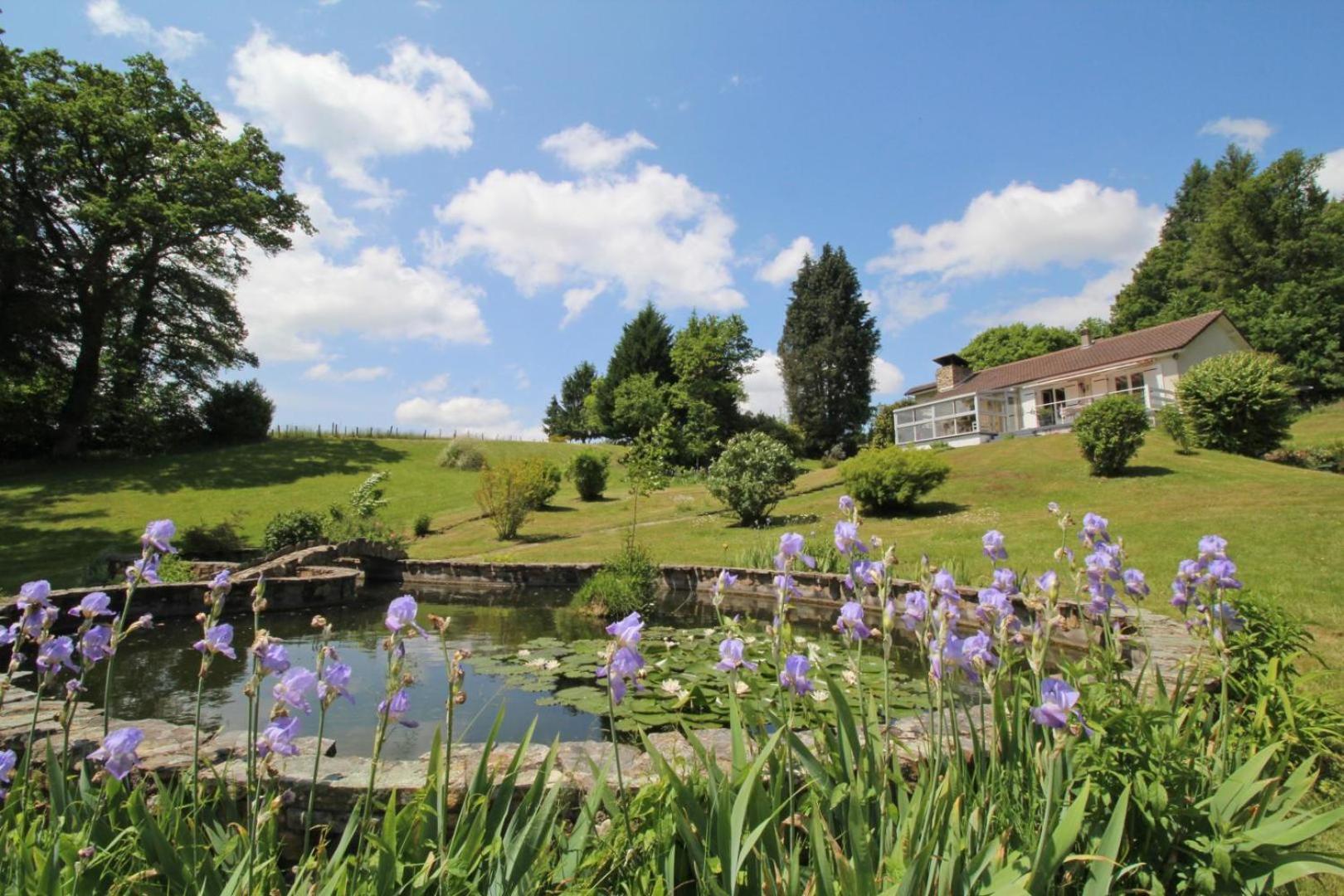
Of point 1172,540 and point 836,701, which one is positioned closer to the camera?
point 836,701

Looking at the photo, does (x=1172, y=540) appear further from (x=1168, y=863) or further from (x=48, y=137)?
(x=48, y=137)

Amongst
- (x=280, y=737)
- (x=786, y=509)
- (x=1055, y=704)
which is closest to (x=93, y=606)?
(x=280, y=737)

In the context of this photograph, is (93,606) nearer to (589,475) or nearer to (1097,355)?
(589,475)

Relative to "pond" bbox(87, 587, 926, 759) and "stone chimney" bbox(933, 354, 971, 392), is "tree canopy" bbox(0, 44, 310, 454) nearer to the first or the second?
"pond" bbox(87, 587, 926, 759)

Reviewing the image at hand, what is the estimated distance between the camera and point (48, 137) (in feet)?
75.7

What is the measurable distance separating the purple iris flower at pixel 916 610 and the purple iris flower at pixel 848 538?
0.21 meters

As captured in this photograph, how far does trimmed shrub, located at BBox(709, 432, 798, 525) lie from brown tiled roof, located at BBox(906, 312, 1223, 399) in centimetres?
1896

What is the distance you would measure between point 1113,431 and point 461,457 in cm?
2496

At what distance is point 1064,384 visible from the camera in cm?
3100

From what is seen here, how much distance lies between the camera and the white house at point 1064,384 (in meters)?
27.2

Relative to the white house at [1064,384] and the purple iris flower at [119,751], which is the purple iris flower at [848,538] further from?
the white house at [1064,384]

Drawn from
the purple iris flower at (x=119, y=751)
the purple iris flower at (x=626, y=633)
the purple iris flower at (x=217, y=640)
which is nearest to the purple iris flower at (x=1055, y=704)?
the purple iris flower at (x=626, y=633)

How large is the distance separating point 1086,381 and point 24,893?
3521 cm

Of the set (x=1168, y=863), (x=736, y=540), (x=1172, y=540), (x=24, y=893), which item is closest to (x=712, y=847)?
(x=1168, y=863)
